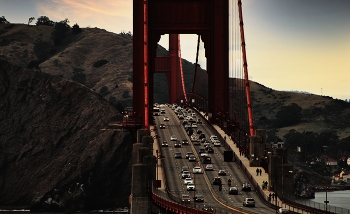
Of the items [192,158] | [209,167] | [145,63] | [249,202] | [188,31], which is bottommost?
[249,202]

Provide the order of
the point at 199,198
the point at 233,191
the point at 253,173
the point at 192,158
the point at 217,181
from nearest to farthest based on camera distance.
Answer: the point at 199,198
the point at 233,191
the point at 217,181
the point at 253,173
the point at 192,158

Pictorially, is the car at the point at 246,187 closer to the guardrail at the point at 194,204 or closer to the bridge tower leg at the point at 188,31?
the guardrail at the point at 194,204

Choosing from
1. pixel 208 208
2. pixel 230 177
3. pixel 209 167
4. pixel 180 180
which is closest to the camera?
pixel 208 208

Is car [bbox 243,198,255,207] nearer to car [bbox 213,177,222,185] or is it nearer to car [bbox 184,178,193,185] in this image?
car [bbox 213,177,222,185]

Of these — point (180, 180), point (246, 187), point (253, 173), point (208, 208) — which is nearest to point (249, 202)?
point (208, 208)

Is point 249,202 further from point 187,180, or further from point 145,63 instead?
point 145,63

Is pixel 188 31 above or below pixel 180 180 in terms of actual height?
above

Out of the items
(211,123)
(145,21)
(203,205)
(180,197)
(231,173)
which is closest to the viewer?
(203,205)

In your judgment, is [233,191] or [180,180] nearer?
[233,191]

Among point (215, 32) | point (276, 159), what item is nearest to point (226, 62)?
point (215, 32)

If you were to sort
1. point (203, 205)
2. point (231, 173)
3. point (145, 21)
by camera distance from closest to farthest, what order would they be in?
point (203, 205)
point (231, 173)
point (145, 21)

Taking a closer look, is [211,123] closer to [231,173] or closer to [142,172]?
[231,173]
